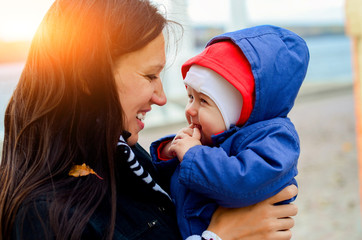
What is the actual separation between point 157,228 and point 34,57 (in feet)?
2.13

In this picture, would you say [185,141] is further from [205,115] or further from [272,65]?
[272,65]

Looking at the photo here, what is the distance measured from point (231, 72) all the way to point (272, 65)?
0.14m

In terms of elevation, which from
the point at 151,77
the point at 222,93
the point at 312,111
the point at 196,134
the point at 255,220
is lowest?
the point at 312,111

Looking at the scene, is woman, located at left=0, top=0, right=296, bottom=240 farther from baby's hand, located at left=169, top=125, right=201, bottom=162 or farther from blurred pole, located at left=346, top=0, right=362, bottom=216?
blurred pole, located at left=346, top=0, right=362, bottom=216

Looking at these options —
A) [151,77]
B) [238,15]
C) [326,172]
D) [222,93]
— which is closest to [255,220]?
[222,93]

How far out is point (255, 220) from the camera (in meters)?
1.35

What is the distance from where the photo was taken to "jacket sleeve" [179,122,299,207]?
4.08ft

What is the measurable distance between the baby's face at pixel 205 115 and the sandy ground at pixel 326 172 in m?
3.45

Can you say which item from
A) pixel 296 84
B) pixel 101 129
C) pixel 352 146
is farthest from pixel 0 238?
pixel 352 146

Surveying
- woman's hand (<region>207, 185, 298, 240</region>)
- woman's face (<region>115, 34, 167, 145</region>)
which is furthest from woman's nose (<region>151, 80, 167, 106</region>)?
woman's hand (<region>207, 185, 298, 240</region>)

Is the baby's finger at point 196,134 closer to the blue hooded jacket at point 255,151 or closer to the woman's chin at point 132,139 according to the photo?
the blue hooded jacket at point 255,151

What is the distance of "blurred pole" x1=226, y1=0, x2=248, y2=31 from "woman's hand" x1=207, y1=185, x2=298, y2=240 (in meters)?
7.52

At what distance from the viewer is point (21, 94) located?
4.25 ft

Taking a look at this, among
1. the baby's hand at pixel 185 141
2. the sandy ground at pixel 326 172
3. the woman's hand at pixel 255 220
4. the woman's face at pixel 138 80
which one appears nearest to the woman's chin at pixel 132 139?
the woman's face at pixel 138 80
